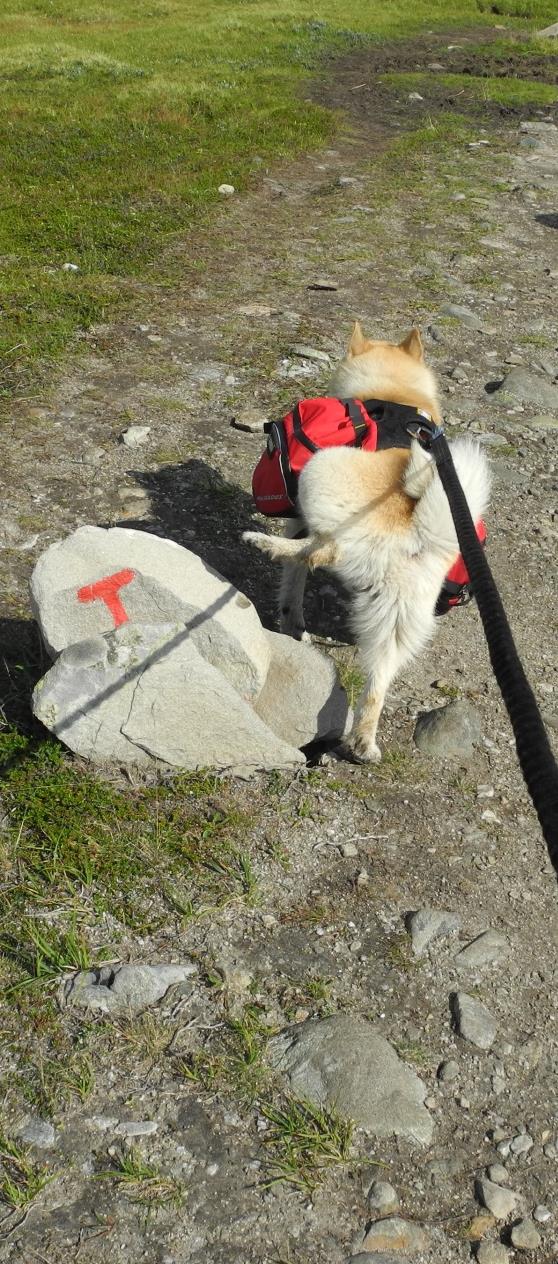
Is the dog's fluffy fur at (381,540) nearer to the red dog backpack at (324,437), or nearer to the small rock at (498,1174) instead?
the red dog backpack at (324,437)

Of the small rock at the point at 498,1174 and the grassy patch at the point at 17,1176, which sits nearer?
the grassy patch at the point at 17,1176

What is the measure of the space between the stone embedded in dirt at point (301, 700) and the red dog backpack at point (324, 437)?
660 millimetres

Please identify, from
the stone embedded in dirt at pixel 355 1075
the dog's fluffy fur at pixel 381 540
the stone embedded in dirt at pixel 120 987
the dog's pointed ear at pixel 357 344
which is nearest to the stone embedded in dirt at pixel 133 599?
the dog's fluffy fur at pixel 381 540

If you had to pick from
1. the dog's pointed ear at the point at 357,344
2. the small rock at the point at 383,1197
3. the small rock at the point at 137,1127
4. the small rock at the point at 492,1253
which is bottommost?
the small rock at the point at 492,1253

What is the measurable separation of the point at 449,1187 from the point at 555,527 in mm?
4493

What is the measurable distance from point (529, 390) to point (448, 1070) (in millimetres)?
6021

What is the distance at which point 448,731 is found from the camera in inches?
186

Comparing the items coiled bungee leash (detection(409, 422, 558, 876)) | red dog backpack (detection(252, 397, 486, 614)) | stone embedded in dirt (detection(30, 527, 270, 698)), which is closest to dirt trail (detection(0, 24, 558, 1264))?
stone embedded in dirt (detection(30, 527, 270, 698))

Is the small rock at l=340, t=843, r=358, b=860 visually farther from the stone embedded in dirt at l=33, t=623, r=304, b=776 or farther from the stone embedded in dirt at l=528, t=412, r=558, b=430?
the stone embedded in dirt at l=528, t=412, r=558, b=430

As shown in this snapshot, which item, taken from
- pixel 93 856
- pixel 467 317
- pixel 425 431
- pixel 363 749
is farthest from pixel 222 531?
pixel 467 317

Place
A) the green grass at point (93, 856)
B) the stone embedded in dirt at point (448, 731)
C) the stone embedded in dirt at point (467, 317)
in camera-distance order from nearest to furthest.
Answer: the green grass at point (93, 856) → the stone embedded in dirt at point (448, 731) → the stone embedded in dirt at point (467, 317)

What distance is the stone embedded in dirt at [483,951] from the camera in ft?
12.0

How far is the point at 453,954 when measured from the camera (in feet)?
12.0

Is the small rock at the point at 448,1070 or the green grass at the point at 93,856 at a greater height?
the green grass at the point at 93,856
